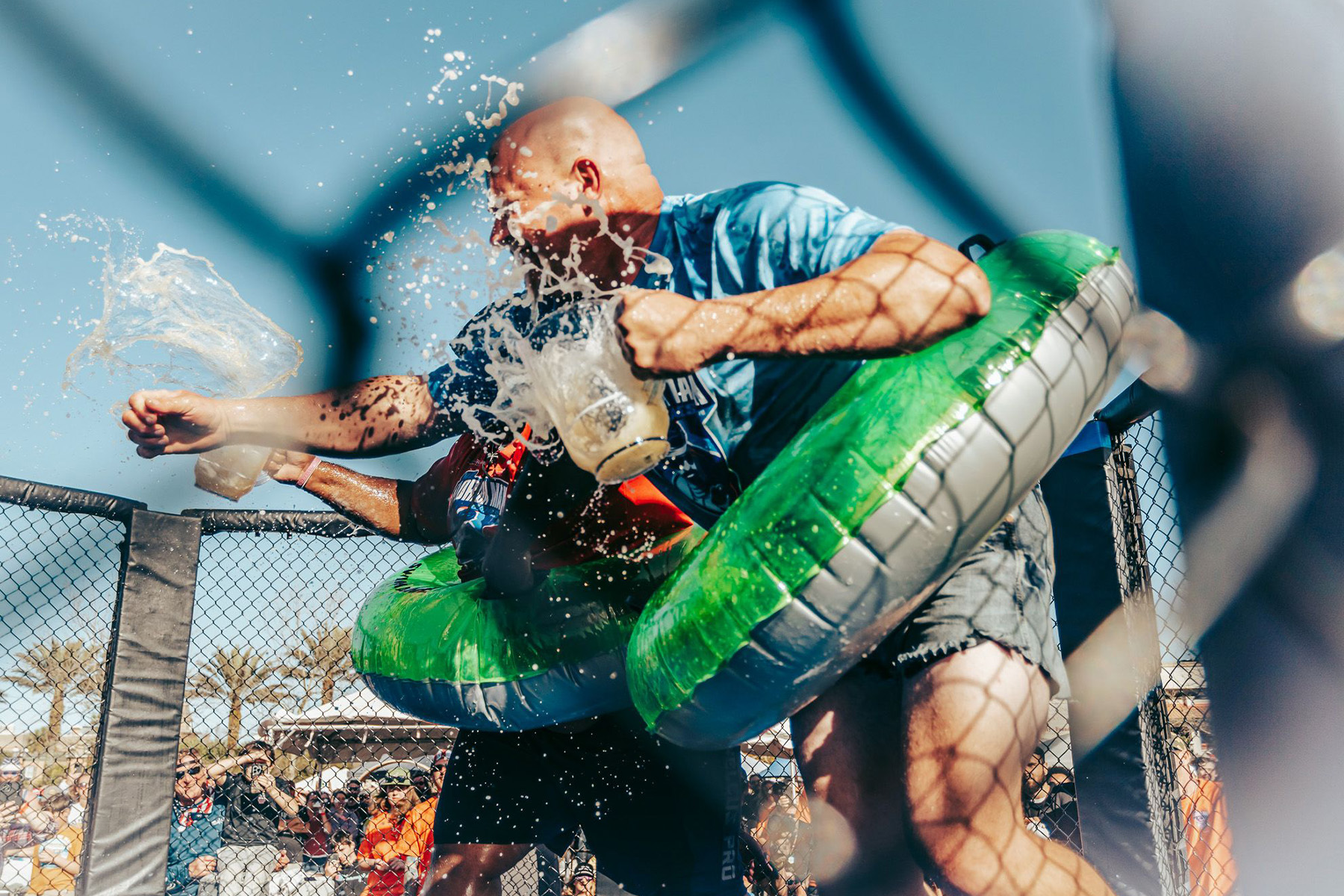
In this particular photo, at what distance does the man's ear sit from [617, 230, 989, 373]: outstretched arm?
43 centimetres

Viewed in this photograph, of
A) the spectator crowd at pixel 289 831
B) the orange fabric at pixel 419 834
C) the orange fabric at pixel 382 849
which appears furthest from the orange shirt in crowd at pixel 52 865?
the orange fabric at pixel 419 834

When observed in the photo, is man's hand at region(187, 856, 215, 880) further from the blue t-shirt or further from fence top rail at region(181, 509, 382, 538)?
the blue t-shirt

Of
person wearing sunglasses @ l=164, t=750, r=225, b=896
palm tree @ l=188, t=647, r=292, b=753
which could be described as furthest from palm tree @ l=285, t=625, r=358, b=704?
person wearing sunglasses @ l=164, t=750, r=225, b=896

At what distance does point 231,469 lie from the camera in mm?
2113

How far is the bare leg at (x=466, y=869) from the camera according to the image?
221cm

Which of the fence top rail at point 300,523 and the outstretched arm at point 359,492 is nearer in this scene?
the outstretched arm at point 359,492

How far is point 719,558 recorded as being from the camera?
142 centimetres

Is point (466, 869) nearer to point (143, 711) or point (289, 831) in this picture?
point (143, 711)

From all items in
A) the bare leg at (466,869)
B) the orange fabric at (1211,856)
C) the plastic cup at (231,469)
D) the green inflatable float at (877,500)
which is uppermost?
the plastic cup at (231,469)

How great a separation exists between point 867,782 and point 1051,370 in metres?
0.89

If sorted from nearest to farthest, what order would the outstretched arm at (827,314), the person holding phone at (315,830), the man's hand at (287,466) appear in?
the outstretched arm at (827,314) → the man's hand at (287,466) → the person holding phone at (315,830)

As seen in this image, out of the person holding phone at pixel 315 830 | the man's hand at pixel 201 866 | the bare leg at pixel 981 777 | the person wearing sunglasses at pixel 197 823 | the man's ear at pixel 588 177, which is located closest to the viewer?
the bare leg at pixel 981 777

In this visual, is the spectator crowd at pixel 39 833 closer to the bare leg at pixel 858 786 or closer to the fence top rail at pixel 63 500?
the fence top rail at pixel 63 500

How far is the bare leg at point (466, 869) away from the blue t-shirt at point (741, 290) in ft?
3.65
